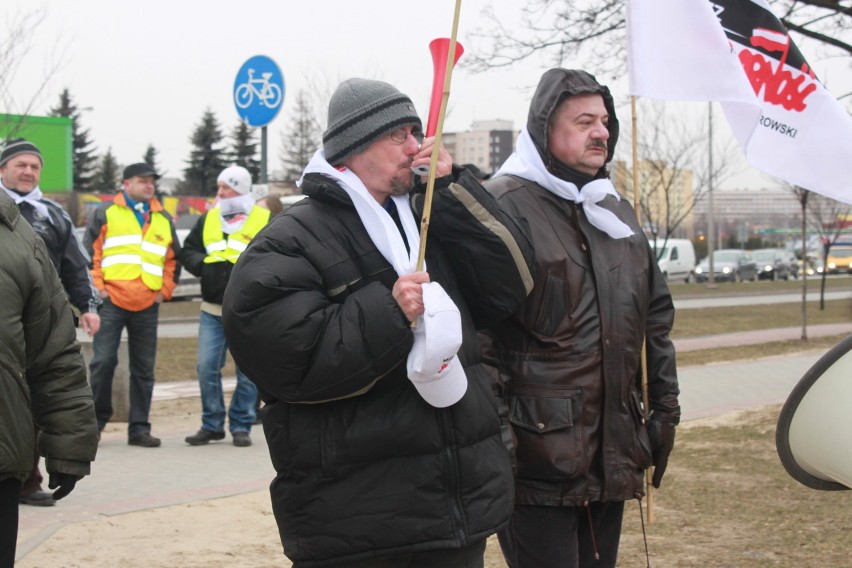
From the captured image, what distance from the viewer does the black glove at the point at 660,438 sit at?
392cm

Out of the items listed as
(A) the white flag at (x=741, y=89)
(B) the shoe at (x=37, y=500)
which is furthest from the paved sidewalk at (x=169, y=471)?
(A) the white flag at (x=741, y=89)

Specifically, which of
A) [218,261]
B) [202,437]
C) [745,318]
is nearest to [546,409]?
[218,261]

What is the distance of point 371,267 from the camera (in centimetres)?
306

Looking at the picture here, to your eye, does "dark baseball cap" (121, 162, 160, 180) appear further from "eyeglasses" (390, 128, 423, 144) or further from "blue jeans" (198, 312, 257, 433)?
"eyeglasses" (390, 128, 423, 144)

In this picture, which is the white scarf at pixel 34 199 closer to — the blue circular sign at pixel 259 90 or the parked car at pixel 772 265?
the blue circular sign at pixel 259 90

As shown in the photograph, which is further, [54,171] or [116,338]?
[54,171]

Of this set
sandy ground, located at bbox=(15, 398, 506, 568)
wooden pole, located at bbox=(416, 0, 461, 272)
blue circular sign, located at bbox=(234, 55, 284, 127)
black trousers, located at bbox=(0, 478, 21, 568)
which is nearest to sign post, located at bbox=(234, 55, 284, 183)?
blue circular sign, located at bbox=(234, 55, 284, 127)

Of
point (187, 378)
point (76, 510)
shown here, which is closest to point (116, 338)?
point (76, 510)

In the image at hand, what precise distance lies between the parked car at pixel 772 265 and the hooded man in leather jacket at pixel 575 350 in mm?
48085

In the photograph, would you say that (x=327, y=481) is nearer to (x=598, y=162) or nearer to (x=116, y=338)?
(x=598, y=162)

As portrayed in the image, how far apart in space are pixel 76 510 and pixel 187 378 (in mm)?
6485

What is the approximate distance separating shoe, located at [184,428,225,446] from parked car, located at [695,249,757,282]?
42.1m

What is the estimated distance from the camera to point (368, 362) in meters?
2.84

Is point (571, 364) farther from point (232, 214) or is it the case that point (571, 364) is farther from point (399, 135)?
point (232, 214)
